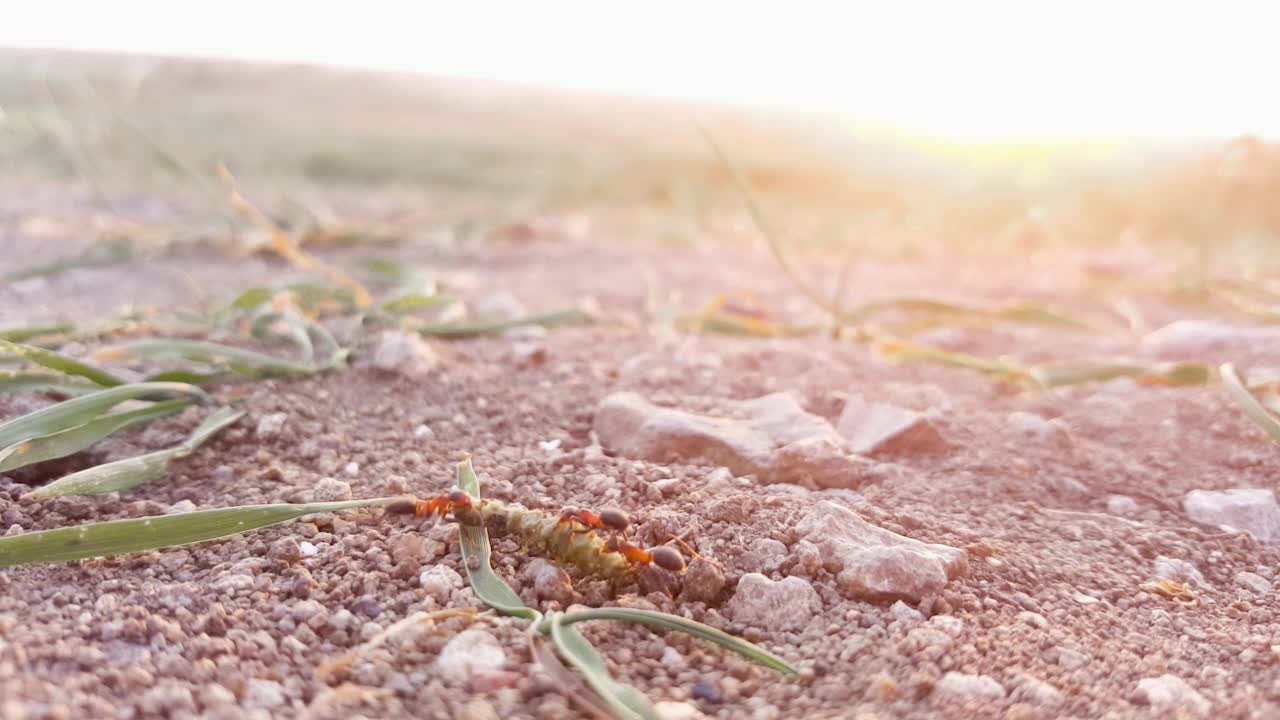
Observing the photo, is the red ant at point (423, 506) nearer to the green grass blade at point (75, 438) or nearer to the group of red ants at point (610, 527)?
the group of red ants at point (610, 527)

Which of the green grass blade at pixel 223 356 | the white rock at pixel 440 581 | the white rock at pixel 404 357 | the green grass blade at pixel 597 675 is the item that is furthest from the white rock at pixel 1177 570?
the green grass blade at pixel 223 356

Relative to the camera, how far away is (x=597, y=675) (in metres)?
0.72

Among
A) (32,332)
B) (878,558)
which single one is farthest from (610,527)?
(32,332)

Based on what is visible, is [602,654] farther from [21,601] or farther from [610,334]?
[610,334]

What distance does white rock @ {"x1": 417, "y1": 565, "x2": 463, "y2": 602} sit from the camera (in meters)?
0.86

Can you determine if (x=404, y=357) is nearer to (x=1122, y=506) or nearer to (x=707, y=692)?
(x=707, y=692)

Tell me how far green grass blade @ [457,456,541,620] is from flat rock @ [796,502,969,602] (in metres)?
0.28

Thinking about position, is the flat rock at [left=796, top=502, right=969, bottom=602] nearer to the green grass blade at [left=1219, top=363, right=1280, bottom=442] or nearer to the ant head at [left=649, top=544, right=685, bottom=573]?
the ant head at [left=649, top=544, right=685, bottom=573]

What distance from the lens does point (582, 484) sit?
1.06 m

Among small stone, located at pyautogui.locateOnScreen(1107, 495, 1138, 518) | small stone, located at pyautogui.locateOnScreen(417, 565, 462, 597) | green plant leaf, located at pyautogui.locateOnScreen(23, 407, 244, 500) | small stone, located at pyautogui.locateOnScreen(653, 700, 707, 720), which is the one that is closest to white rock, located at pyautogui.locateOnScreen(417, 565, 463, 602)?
small stone, located at pyautogui.locateOnScreen(417, 565, 462, 597)

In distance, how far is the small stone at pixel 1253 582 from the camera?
963mm

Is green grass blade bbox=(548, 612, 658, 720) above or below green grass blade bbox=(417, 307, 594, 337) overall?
below

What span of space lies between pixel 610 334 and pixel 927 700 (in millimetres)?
1116

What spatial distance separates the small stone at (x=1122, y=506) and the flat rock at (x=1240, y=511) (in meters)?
0.06
